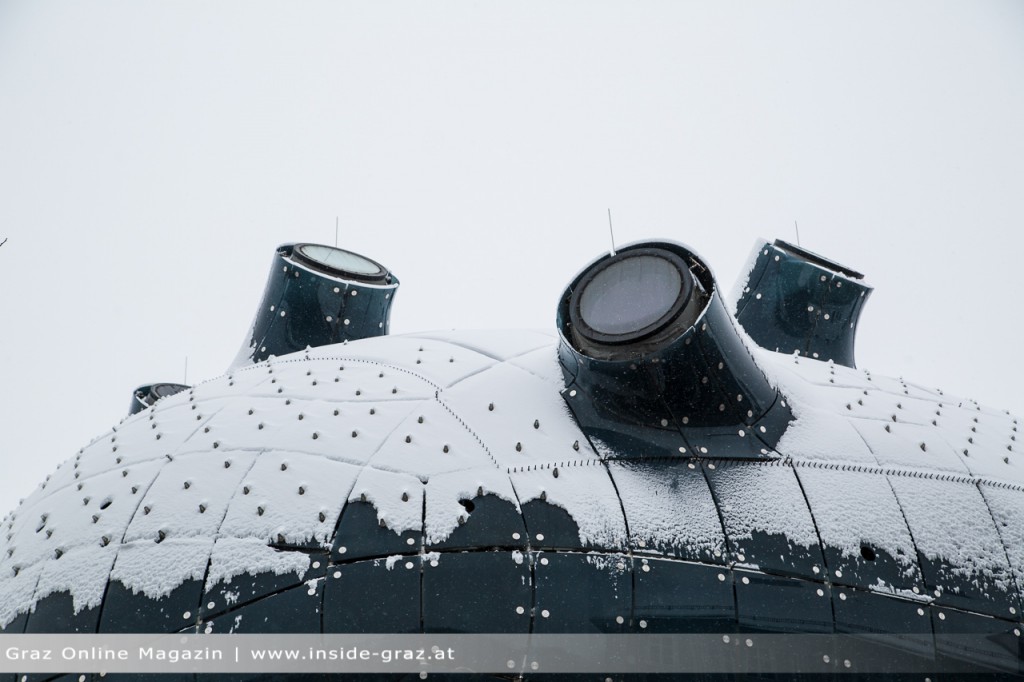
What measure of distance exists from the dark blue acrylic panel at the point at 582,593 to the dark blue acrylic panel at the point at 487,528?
0.17 m

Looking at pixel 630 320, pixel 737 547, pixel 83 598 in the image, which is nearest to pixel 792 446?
pixel 737 547

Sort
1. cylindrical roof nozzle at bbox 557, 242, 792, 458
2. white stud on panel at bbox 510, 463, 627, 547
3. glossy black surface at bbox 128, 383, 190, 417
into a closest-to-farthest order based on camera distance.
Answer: white stud on panel at bbox 510, 463, 627, 547, cylindrical roof nozzle at bbox 557, 242, 792, 458, glossy black surface at bbox 128, 383, 190, 417

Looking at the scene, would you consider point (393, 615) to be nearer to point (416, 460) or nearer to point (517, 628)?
point (517, 628)

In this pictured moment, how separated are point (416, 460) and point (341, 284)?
3912 mm

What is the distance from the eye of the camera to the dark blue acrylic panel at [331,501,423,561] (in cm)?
469

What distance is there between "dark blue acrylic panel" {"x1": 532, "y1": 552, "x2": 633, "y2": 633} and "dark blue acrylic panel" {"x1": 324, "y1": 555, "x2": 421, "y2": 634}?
67 centimetres

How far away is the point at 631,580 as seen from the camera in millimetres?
4746

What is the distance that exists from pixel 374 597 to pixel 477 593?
55 cm

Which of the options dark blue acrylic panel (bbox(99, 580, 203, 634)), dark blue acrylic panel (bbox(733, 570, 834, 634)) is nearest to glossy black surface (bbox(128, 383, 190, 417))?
dark blue acrylic panel (bbox(99, 580, 203, 634))

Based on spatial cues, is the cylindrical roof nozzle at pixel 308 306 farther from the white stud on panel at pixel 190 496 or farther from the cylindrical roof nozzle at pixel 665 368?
the cylindrical roof nozzle at pixel 665 368

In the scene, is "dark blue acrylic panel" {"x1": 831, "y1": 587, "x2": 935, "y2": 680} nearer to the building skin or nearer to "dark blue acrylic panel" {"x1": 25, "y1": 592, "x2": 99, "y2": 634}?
the building skin

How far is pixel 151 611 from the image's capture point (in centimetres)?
461

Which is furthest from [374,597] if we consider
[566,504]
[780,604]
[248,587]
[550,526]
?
[780,604]

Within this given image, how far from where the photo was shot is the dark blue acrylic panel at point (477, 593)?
453 cm
